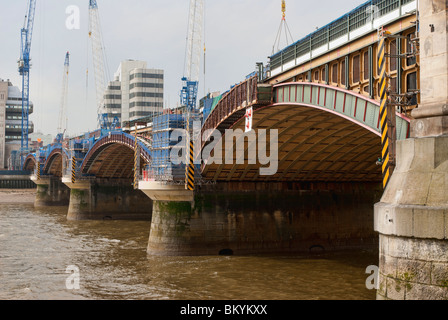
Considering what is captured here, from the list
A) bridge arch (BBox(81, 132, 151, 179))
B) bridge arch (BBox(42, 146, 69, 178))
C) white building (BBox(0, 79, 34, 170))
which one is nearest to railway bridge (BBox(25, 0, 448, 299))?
bridge arch (BBox(81, 132, 151, 179))

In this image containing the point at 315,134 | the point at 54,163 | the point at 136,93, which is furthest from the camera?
the point at 136,93

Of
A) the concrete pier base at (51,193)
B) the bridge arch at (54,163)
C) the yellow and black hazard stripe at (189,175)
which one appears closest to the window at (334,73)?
the yellow and black hazard stripe at (189,175)

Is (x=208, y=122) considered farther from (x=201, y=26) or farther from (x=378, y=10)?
(x=201, y=26)

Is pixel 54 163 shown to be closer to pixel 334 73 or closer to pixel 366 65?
pixel 334 73

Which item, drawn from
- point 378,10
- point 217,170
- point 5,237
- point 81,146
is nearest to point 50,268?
point 217,170

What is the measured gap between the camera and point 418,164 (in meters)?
13.1

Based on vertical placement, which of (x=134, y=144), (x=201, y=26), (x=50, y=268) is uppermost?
(x=201, y=26)

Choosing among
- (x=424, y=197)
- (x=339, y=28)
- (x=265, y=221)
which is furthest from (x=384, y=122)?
(x=265, y=221)

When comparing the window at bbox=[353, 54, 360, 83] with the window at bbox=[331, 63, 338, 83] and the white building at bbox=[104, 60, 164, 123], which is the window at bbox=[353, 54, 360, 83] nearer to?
the window at bbox=[331, 63, 338, 83]

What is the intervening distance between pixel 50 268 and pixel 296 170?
60.7 ft

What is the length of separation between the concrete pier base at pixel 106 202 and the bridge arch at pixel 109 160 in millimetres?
1420

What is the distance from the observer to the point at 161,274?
3012cm

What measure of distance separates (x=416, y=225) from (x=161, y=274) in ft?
66.0

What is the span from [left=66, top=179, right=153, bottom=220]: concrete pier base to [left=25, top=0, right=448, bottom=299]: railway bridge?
31.1 ft
